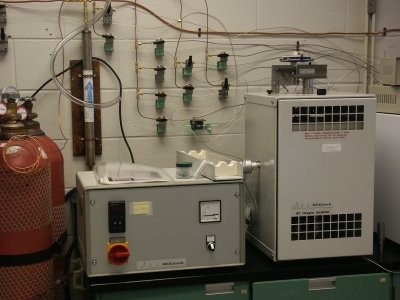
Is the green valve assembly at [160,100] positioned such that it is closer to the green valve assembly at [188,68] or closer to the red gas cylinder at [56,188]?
the green valve assembly at [188,68]

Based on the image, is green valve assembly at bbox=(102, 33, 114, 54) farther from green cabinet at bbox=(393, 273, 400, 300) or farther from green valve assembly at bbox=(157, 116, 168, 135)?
green cabinet at bbox=(393, 273, 400, 300)

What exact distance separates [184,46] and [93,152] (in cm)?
68

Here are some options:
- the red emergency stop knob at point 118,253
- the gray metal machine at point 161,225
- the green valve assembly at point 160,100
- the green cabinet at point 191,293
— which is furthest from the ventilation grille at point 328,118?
the green valve assembly at point 160,100

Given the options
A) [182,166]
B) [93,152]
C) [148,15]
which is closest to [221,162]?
[182,166]

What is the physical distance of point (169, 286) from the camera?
2018mm

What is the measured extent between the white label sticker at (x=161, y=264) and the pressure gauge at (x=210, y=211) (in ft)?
0.56

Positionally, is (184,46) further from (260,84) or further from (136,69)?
(260,84)

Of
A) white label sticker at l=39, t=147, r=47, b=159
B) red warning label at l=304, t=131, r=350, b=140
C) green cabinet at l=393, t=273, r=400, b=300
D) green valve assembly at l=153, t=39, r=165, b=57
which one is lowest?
green cabinet at l=393, t=273, r=400, b=300

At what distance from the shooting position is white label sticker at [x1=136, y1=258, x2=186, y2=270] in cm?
200

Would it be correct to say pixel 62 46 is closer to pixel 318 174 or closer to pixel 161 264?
pixel 161 264

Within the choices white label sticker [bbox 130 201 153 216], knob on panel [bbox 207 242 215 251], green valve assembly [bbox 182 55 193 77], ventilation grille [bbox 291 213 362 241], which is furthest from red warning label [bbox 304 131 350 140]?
green valve assembly [bbox 182 55 193 77]

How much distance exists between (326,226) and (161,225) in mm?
630

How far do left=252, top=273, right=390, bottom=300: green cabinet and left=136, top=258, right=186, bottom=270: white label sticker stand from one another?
0.30 meters

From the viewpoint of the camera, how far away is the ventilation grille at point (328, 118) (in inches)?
80.0
